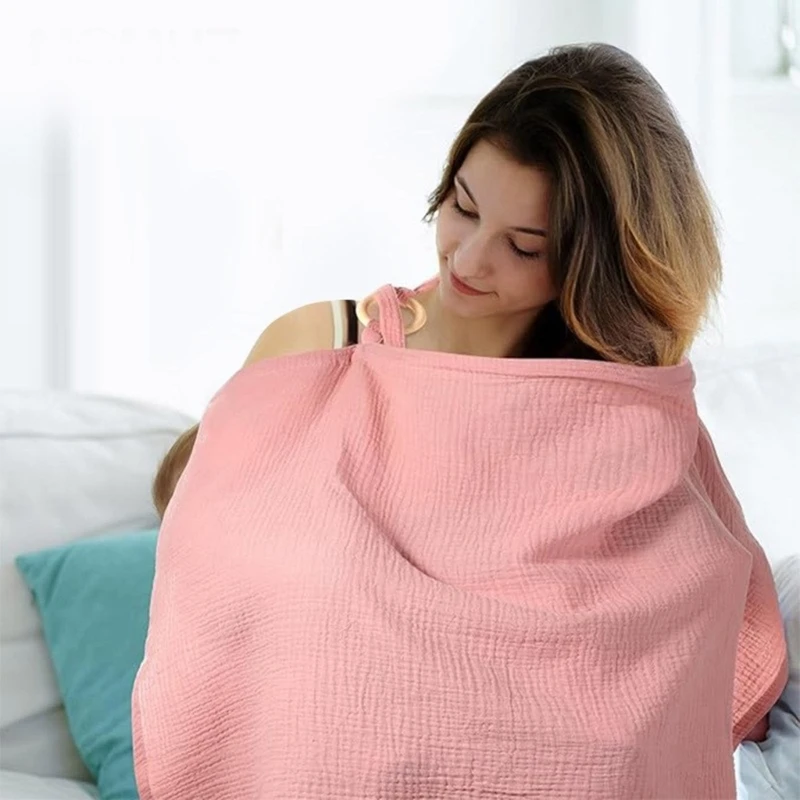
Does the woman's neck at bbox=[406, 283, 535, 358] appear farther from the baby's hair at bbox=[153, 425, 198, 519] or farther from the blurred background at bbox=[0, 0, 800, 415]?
the blurred background at bbox=[0, 0, 800, 415]

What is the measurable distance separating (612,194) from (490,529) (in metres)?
0.34

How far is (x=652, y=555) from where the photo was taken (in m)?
1.42

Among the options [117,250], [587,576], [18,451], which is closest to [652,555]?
[587,576]

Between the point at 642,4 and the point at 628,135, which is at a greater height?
the point at 642,4

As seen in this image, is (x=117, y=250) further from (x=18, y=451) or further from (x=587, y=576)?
(x=587, y=576)

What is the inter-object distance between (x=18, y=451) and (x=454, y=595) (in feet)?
2.31

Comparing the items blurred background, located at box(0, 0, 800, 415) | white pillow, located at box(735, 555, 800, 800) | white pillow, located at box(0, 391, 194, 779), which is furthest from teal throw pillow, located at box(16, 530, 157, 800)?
white pillow, located at box(735, 555, 800, 800)

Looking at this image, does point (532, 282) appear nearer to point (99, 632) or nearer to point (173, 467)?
point (173, 467)


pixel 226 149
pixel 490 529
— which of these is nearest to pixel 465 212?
pixel 490 529

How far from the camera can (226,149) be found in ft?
7.34

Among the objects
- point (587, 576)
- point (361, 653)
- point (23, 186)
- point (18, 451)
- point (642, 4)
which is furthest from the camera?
point (642, 4)

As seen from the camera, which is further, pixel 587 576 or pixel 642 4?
pixel 642 4

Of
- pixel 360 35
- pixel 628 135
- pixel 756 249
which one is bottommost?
pixel 756 249

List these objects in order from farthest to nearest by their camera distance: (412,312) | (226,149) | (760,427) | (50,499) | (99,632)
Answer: (226,149) → (760,427) → (50,499) → (99,632) → (412,312)
